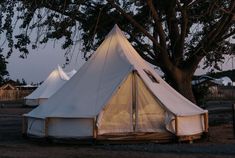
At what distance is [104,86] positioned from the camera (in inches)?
703

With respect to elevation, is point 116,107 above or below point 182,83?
below

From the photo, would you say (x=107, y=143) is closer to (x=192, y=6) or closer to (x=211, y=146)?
(x=211, y=146)

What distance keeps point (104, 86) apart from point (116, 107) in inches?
35.1

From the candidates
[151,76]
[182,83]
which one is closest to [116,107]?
[151,76]

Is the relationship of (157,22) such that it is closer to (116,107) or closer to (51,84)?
(116,107)

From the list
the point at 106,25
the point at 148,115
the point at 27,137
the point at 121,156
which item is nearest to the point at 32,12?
the point at 106,25

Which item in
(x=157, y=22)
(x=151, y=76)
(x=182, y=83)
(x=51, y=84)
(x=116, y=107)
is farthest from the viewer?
(x=51, y=84)

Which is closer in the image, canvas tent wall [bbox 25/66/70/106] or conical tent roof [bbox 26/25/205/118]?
conical tent roof [bbox 26/25/205/118]

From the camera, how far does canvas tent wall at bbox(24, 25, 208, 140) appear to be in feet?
55.5

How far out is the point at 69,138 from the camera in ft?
55.3

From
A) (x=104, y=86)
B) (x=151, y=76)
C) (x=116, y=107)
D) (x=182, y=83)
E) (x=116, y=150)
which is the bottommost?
(x=116, y=150)

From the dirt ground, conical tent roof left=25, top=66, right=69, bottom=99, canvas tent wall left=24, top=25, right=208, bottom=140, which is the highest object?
conical tent roof left=25, top=66, right=69, bottom=99

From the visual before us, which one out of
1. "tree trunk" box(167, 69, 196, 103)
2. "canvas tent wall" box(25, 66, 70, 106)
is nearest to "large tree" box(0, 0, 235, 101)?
"tree trunk" box(167, 69, 196, 103)

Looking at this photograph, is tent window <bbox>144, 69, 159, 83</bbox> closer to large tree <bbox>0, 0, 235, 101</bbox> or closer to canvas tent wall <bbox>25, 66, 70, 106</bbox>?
large tree <bbox>0, 0, 235, 101</bbox>
